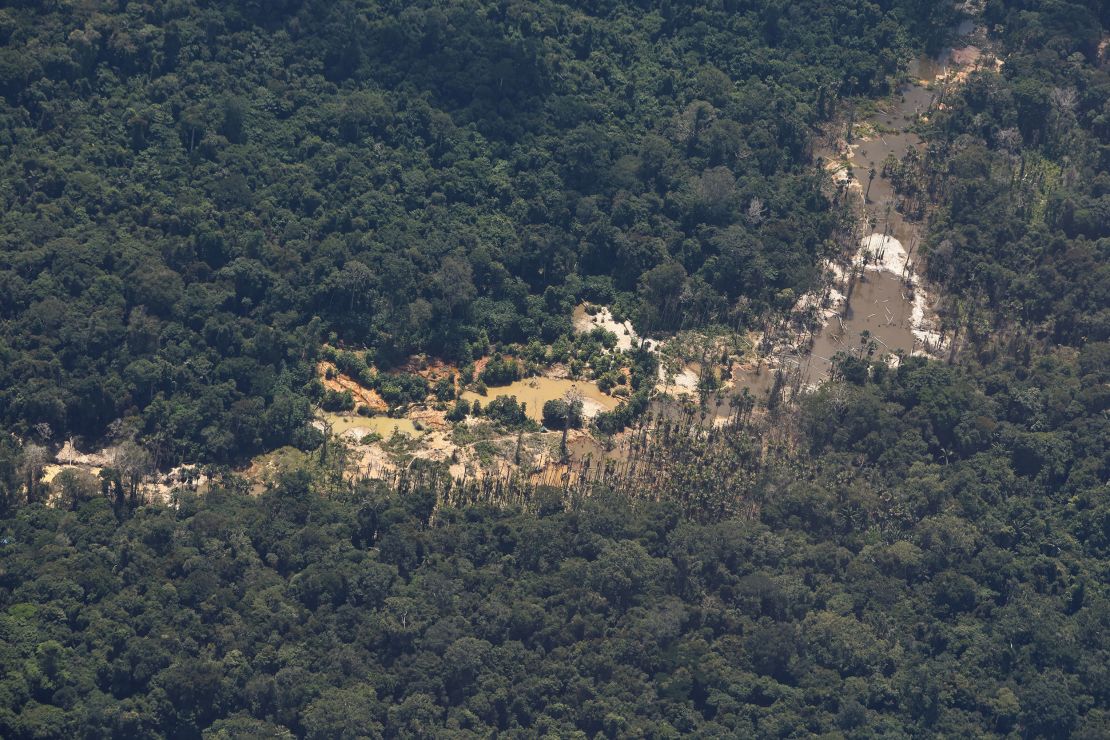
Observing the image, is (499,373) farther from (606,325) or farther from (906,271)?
(906,271)

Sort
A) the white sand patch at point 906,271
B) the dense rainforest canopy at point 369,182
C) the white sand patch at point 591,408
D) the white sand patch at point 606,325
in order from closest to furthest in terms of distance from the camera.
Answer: the dense rainforest canopy at point 369,182 → the white sand patch at point 591,408 → the white sand patch at point 606,325 → the white sand patch at point 906,271

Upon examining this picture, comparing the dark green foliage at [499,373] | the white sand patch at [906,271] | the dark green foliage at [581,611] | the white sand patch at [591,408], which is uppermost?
the white sand patch at [906,271]

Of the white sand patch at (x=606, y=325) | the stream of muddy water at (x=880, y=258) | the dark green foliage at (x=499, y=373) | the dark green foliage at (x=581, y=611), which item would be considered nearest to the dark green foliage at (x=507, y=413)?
the dark green foliage at (x=499, y=373)

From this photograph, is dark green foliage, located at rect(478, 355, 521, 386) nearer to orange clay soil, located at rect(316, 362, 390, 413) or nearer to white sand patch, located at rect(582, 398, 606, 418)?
white sand patch, located at rect(582, 398, 606, 418)

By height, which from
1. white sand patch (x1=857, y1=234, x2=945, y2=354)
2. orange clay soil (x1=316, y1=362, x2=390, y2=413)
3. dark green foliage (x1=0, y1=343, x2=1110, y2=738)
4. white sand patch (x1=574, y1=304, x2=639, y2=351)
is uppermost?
white sand patch (x1=857, y1=234, x2=945, y2=354)

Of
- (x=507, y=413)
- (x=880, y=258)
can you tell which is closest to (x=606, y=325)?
(x=507, y=413)

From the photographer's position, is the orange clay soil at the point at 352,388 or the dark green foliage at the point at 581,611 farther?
the orange clay soil at the point at 352,388

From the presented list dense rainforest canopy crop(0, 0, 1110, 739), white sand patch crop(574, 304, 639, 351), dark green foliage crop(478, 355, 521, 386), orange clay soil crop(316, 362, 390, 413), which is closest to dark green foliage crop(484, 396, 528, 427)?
dark green foliage crop(478, 355, 521, 386)

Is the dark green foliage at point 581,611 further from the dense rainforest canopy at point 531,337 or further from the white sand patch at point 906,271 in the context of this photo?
the white sand patch at point 906,271

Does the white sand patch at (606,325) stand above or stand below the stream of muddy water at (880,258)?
below
